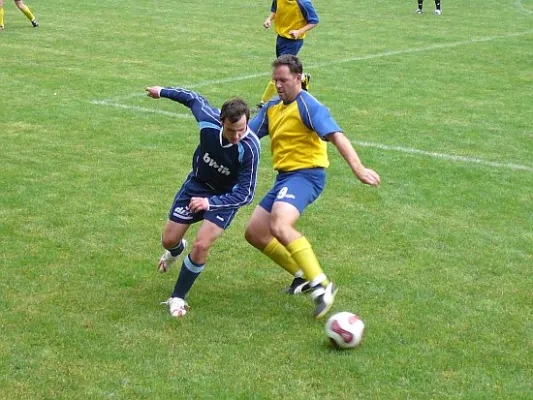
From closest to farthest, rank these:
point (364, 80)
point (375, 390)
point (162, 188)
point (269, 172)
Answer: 1. point (375, 390)
2. point (162, 188)
3. point (269, 172)
4. point (364, 80)

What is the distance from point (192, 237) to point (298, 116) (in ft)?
6.90

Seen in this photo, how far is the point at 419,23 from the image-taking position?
25.6 meters

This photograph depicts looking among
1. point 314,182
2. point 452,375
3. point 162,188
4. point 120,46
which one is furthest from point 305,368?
point 120,46

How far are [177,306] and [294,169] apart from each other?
1407mm

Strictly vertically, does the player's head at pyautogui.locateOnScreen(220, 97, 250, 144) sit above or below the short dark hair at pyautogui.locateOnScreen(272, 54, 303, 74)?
below

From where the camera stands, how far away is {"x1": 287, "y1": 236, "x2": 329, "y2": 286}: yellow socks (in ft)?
21.8

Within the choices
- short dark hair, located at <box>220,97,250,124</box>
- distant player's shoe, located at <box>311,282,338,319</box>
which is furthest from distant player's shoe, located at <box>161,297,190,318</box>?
short dark hair, located at <box>220,97,250,124</box>

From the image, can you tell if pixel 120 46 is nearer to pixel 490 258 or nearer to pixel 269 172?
pixel 269 172

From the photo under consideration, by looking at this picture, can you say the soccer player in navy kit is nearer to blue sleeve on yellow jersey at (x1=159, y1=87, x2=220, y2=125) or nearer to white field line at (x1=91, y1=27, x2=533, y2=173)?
blue sleeve on yellow jersey at (x1=159, y1=87, x2=220, y2=125)

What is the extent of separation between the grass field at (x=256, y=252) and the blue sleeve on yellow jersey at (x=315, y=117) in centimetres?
139

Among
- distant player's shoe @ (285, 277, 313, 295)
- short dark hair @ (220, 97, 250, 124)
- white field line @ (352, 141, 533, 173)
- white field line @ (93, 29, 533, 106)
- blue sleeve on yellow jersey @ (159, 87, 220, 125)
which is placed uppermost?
short dark hair @ (220, 97, 250, 124)

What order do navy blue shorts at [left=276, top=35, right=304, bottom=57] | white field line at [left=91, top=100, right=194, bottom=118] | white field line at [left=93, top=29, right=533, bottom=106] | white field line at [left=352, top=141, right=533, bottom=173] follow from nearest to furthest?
white field line at [left=352, top=141, right=533, bottom=173], white field line at [left=91, top=100, right=194, bottom=118], navy blue shorts at [left=276, top=35, right=304, bottom=57], white field line at [left=93, top=29, right=533, bottom=106]

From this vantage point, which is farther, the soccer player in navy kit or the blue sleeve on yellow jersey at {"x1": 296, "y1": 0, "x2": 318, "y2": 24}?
the blue sleeve on yellow jersey at {"x1": 296, "y1": 0, "x2": 318, "y2": 24}

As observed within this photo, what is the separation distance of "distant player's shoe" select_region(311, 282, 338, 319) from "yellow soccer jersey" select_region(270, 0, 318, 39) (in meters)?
8.27
